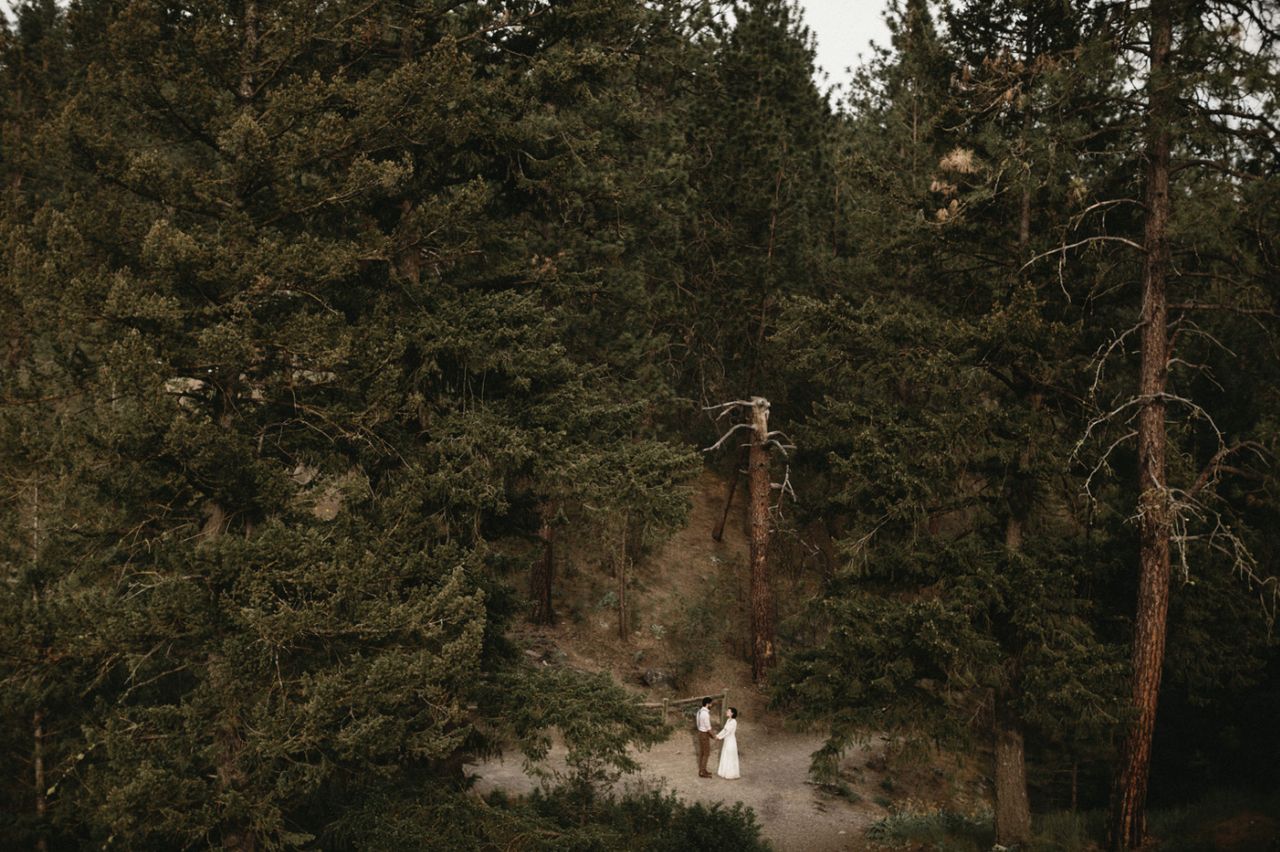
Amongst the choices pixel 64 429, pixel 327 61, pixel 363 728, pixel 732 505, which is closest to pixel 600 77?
pixel 327 61

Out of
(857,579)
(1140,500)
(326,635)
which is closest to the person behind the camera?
(326,635)

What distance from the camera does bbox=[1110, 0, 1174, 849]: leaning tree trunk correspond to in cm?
1086

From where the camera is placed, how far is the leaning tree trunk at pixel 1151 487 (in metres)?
10.9

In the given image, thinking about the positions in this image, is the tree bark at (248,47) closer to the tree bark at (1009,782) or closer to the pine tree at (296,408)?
the pine tree at (296,408)

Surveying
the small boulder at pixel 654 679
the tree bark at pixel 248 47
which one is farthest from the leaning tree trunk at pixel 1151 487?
the small boulder at pixel 654 679

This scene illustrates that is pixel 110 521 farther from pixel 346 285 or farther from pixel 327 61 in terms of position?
pixel 327 61

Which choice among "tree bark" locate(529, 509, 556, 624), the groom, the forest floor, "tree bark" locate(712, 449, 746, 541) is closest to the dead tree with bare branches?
the forest floor

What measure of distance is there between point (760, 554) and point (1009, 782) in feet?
30.7

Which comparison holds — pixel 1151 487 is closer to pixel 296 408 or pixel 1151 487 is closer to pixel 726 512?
pixel 296 408

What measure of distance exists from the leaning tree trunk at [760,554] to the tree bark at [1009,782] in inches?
352

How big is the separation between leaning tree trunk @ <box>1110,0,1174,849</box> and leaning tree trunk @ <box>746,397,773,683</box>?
10.4m

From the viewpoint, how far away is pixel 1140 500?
11.0m

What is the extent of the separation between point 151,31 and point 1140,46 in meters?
11.7

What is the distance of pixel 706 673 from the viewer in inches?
883
